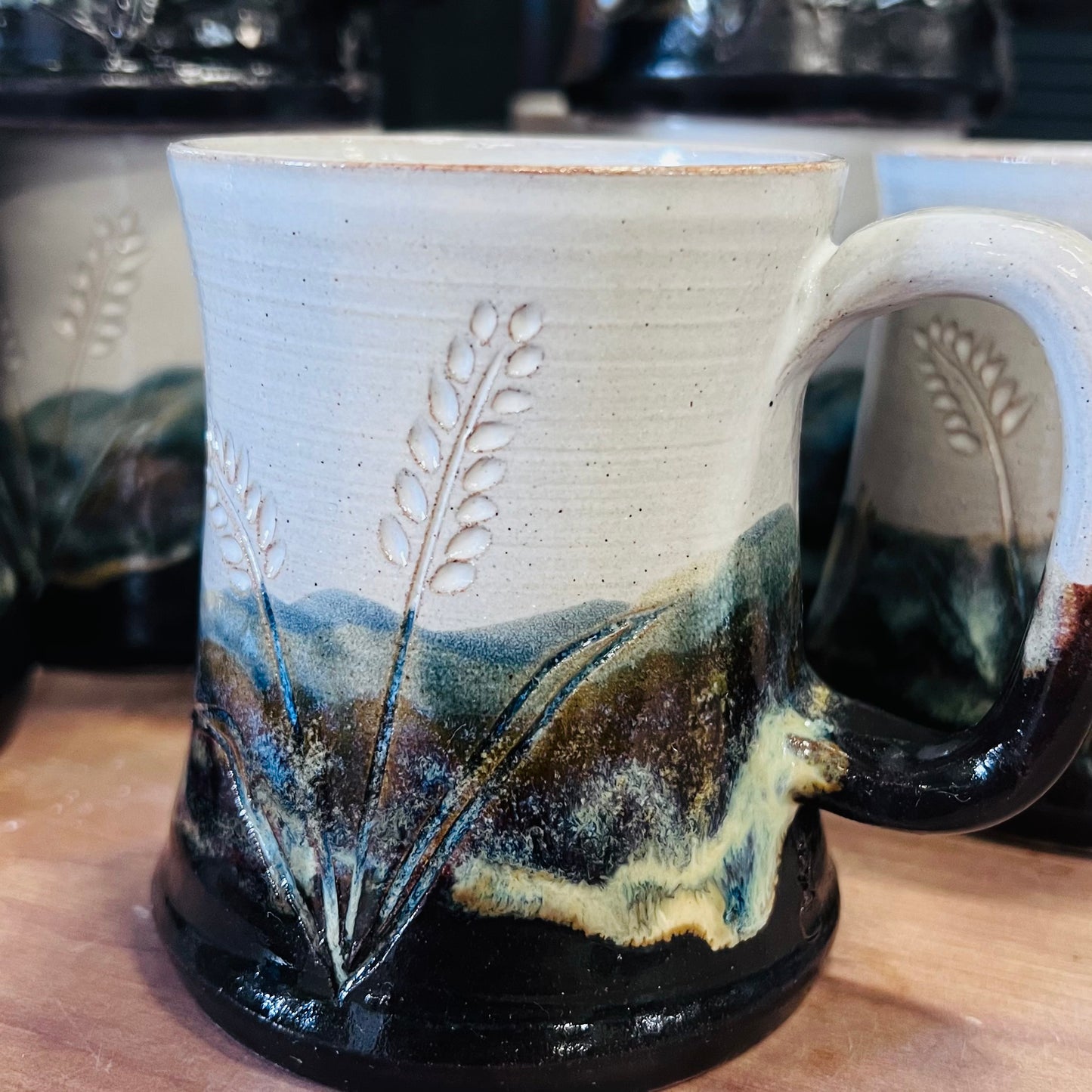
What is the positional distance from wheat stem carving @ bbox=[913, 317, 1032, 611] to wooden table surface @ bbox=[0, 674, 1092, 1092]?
0.10m

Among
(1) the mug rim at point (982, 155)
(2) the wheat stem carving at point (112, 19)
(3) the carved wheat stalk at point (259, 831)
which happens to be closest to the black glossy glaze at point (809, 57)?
(1) the mug rim at point (982, 155)

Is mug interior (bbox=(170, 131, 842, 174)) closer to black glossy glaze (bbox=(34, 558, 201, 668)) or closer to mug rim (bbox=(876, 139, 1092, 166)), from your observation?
mug rim (bbox=(876, 139, 1092, 166))

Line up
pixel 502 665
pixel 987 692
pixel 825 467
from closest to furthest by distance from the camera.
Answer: pixel 502 665
pixel 987 692
pixel 825 467

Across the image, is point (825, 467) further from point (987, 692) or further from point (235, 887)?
point (235, 887)

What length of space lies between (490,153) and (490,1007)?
0.91 feet

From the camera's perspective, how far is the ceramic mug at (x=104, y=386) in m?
0.51

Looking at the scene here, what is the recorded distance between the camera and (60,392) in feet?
1.76

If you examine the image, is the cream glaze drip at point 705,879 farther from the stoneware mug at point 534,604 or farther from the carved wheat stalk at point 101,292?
the carved wheat stalk at point 101,292

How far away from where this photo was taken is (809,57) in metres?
0.52

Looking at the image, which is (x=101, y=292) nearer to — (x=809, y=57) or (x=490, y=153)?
(x=490, y=153)

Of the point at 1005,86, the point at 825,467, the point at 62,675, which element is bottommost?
the point at 62,675

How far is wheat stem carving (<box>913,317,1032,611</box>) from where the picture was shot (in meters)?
0.42

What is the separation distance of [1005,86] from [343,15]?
0.93 feet

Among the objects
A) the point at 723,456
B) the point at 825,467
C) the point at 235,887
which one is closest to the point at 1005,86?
the point at 825,467
